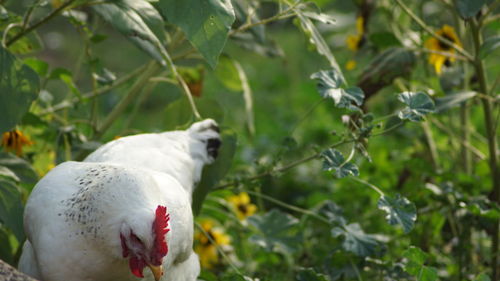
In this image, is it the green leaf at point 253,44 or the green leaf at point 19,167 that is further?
the green leaf at point 253,44

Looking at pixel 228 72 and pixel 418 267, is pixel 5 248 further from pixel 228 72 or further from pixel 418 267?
pixel 418 267

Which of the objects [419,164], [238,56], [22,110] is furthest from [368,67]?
[238,56]

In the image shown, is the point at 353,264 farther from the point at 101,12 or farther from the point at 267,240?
the point at 101,12

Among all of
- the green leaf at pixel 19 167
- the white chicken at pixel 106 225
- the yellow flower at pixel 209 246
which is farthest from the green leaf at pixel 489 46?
the green leaf at pixel 19 167

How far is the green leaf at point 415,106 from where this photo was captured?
175 centimetres

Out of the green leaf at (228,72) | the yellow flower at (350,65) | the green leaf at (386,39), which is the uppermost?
the green leaf at (386,39)

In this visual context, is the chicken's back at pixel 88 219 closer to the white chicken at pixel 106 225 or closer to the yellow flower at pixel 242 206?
the white chicken at pixel 106 225

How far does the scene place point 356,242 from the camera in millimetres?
1939

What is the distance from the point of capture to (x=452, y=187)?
2.12 meters

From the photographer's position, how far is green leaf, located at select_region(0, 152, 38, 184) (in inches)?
72.3

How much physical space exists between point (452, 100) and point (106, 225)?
3.42 feet

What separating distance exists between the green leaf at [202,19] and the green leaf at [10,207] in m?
0.60

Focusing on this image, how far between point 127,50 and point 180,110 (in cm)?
407

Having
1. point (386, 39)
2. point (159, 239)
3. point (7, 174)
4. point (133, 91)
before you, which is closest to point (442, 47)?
point (386, 39)
